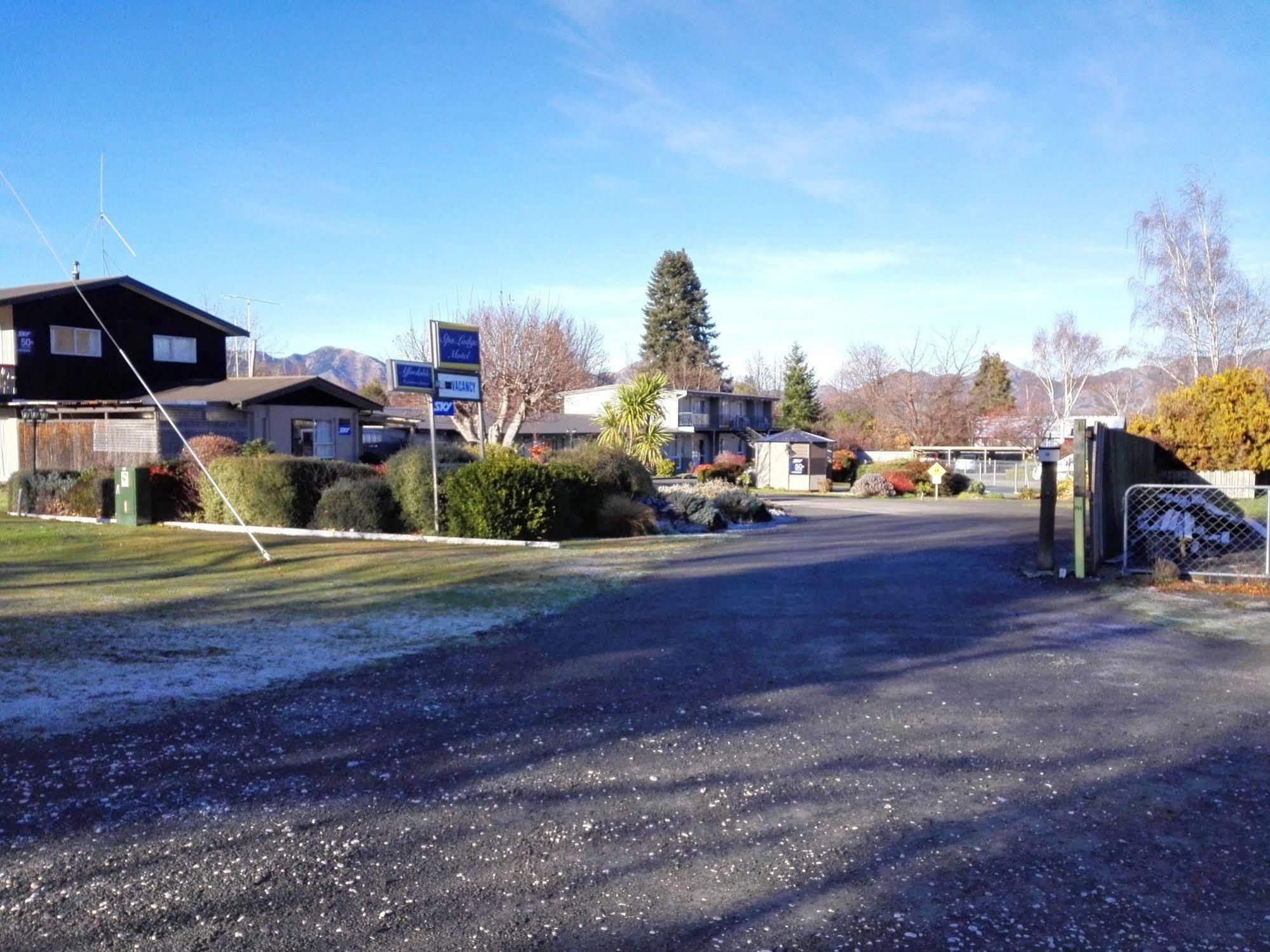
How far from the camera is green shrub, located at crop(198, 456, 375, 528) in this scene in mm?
18859

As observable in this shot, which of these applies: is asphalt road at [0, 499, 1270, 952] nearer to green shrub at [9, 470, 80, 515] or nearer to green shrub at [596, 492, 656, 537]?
green shrub at [596, 492, 656, 537]

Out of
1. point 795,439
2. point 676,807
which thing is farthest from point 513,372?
point 676,807

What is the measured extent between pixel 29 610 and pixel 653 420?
25.7m

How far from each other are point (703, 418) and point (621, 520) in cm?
4578

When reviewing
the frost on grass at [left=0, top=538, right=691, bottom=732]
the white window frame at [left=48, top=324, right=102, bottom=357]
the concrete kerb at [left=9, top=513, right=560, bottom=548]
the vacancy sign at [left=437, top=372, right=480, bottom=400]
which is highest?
the white window frame at [left=48, top=324, right=102, bottom=357]

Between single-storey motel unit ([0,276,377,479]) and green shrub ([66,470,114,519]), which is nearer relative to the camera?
green shrub ([66,470,114,519])

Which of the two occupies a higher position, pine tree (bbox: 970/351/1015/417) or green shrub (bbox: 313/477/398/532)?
pine tree (bbox: 970/351/1015/417)

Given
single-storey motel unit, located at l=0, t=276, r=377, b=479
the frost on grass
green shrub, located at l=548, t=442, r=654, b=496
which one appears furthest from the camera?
single-storey motel unit, located at l=0, t=276, r=377, b=479

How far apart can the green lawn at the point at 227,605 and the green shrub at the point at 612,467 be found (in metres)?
3.56

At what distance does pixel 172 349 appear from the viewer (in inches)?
1414

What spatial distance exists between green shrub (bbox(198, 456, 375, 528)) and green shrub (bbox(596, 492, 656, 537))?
447cm

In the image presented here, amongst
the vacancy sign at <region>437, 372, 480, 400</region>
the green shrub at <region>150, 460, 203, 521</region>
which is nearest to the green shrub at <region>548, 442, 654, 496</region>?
the vacancy sign at <region>437, 372, 480, 400</region>

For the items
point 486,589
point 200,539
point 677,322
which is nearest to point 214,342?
point 200,539

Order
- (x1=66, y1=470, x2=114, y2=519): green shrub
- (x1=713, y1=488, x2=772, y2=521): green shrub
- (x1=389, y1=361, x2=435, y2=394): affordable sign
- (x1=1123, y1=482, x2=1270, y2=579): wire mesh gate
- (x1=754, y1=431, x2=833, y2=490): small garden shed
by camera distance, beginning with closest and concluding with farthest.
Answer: (x1=1123, y1=482, x2=1270, y2=579): wire mesh gate → (x1=389, y1=361, x2=435, y2=394): affordable sign → (x1=66, y1=470, x2=114, y2=519): green shrub → (x1=713, y1=488, x2=772, y2=521): green shrub → (x1=754, y1=431, x2=833, y2=490): small garden shed
